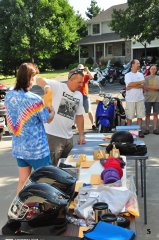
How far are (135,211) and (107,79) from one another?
23.6m

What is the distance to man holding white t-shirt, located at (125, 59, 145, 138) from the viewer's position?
947 centimetres

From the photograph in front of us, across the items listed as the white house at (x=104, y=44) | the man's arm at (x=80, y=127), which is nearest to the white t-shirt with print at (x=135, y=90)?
the man's arm at (x=80, y=127)

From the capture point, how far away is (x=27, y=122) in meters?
4.10

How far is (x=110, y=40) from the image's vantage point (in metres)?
46.3

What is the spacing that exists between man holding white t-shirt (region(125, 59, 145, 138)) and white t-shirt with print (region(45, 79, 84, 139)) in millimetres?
4553

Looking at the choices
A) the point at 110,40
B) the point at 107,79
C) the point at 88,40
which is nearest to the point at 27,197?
the point at 107,79

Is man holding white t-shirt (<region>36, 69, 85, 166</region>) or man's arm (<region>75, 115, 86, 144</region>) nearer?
man holding white t-shirt (<region>36, 69, 85, 166</region>)

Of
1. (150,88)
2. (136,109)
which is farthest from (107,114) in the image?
(150,88)

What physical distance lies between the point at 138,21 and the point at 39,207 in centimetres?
3083

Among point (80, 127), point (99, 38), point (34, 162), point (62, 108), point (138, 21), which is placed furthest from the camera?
point (99, 38)

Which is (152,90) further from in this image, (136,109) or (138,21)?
(138,21)

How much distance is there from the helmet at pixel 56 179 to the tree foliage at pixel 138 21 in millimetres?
28380

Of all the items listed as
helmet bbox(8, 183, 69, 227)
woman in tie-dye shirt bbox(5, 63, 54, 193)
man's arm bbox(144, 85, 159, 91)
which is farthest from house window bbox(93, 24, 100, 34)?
helmet bbox(8, 183, 69, 227)

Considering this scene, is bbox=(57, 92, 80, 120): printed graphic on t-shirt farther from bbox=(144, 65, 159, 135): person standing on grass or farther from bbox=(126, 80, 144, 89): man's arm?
bbox=(144, 65, 159, 135): person standing on grass
